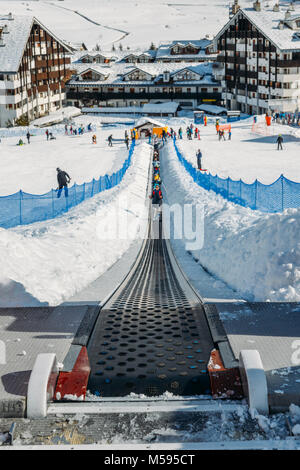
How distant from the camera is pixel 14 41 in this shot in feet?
221

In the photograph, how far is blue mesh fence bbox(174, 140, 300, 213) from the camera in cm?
1911

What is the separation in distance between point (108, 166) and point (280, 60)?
33378 millimetres

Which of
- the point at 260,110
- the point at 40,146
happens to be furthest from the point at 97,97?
the point at 40,146

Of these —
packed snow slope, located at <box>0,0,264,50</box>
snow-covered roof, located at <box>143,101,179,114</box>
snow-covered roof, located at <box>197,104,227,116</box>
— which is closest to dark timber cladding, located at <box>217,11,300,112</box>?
snow-covered roof, located at <box>197,104,227,116</box>

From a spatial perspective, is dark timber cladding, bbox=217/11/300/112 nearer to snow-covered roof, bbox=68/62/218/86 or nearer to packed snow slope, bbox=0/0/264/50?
snow-covered roof, bbox=68/62/218/86

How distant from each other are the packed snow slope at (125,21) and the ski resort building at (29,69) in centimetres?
6570

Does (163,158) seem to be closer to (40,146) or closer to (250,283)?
(40,146)

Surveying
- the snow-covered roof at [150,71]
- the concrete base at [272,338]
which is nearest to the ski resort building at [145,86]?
the snow-covered roof at [150,71]

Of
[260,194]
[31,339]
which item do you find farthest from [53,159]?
[31,339]

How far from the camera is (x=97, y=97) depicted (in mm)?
76125

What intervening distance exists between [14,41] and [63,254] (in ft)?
203

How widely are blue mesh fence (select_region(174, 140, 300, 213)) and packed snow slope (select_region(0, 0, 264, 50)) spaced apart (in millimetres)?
120248

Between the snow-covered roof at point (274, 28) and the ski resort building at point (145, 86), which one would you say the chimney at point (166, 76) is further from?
the snow-covered roof at point (274, 28)

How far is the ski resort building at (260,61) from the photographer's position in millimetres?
63250
